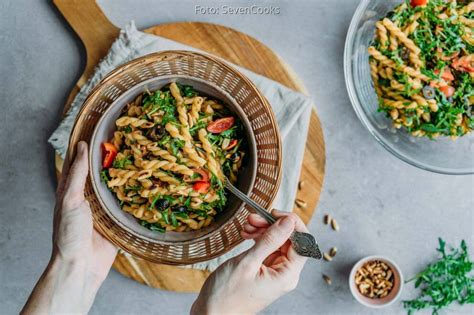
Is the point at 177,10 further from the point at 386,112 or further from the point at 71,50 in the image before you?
the point at 386,112

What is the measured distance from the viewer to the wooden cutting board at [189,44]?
248 cm

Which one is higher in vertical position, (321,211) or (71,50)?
(71,50)

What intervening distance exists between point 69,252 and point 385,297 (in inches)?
57.2

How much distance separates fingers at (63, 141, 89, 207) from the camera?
2023mm

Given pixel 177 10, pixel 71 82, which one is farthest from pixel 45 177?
pixel 177 10

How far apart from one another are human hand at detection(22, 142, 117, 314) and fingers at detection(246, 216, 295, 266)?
0.68 meters

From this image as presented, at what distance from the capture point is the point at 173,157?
6.71 feet

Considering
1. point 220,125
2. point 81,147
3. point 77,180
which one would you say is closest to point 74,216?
point 77,180

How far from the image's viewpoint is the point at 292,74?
2496 mm

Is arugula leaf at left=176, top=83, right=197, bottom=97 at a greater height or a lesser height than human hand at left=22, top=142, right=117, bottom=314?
greater

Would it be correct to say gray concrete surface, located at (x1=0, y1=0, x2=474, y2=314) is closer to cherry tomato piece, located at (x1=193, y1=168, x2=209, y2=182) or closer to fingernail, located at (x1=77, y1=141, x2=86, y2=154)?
fingernail, located at (x1=77, y1=141, x2=86, y2=154)

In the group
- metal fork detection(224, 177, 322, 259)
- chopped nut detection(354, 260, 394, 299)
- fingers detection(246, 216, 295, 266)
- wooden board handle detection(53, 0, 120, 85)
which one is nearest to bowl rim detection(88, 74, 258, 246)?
metal fork detection(224, 177, 322, 259)

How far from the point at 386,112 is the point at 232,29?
2.62 feet

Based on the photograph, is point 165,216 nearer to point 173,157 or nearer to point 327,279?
point 173,157
